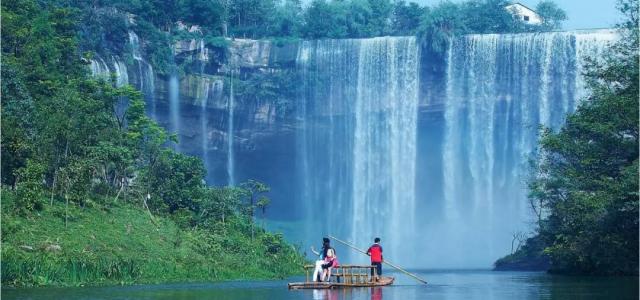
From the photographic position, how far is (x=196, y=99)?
5803 centimetres

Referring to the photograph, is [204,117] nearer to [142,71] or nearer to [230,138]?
[230,138]

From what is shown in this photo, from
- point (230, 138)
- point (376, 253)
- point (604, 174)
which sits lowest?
point (376, 253)

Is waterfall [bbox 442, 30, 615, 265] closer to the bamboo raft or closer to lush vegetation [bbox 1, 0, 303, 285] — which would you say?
lush vegetation [bbox 1, 0, 303, 285]

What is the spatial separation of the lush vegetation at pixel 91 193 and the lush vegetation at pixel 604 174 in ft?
33.3

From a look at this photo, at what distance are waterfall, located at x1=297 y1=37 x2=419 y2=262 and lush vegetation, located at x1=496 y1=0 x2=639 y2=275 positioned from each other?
24976mm

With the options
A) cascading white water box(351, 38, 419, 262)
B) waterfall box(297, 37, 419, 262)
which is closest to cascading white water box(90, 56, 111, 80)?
waterfall box(297, 37, 419, 262)

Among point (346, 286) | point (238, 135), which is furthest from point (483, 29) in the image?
point (346, 286)

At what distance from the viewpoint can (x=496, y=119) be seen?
5975 cm

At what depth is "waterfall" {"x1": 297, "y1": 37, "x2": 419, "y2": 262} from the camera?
58656 millimetres

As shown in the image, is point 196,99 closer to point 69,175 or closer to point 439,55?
Result: point 439,55

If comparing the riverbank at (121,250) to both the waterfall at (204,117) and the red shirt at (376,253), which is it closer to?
the red shirt at (376,253)

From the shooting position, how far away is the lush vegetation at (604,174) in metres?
28.7

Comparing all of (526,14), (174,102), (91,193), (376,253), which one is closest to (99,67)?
(174,102)

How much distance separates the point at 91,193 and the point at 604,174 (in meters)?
15.4
